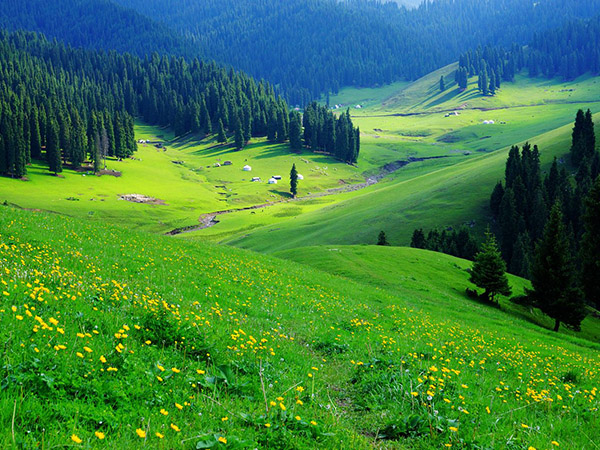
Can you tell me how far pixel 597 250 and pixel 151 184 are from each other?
491ft

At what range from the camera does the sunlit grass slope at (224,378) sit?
5.58 metres

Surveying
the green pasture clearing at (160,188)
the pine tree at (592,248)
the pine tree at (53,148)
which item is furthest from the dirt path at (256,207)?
the pine tree at (592,248)

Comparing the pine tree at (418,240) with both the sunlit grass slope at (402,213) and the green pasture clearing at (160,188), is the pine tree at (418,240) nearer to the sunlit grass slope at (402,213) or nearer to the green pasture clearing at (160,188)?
the sunlit grass slope at (402,213)

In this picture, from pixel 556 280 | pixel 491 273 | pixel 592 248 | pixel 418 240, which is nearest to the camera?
pixel 556 280

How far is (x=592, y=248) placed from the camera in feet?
155

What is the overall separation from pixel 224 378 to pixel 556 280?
158 feet

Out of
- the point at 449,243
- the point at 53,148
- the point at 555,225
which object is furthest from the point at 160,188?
the point at 555,225

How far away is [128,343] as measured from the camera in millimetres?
7930

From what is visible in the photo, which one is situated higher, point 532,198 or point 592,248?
point 532,198

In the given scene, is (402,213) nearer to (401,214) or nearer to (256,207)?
(401,214)

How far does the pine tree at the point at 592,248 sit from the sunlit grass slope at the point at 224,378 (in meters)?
37.9

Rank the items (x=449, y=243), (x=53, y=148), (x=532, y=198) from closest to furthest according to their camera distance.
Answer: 1. (x=449, y=243)
2. (x=532, y=198)
3. (x=53, y=148)

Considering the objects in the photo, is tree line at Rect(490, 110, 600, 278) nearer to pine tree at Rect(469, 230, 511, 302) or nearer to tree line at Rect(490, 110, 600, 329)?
tree line at Rect(490, 110, 600, 329)

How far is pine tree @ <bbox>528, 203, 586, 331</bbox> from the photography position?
43094 mm
